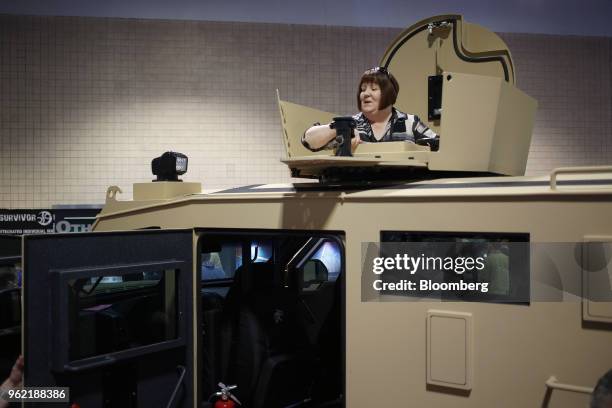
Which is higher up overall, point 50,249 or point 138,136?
point 138,136

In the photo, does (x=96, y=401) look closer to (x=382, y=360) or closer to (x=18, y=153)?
(x=382, y=360)

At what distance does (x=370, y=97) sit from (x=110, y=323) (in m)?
1.63

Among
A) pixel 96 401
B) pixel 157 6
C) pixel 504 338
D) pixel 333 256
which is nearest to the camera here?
pixel 504 338

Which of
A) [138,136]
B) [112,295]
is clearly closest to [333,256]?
A: [112,295]

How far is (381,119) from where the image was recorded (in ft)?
10.1

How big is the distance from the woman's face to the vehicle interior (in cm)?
73

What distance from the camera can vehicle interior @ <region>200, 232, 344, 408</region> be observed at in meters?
3.46

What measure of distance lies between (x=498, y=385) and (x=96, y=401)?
1.66 metres

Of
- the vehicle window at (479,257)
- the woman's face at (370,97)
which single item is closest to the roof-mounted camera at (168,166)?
the woman's face at (370,97)

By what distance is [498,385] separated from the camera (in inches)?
86.7

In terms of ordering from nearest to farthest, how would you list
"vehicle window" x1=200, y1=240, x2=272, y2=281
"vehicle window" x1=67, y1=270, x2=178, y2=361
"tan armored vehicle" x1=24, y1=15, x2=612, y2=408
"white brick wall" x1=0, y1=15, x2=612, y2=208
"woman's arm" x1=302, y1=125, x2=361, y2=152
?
"tan armored vehicle" x1=24, y1=15, x2=612, y2=408 < "vehicle window" x1=67, y1=270, x2=178, y2=361 < "woman's arm" x1=302, y1=125, x2=361, y2=152 < "vehicle window" x1=200, y1=240, x2=272, y2=281 < "white brick wall" x1=0, y1=15, x2=612, y2=208

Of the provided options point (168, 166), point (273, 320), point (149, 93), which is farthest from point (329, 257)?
point (149, 93)

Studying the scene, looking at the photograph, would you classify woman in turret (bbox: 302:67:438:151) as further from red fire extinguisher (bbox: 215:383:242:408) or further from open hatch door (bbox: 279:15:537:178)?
red fire extinguisher (bbox: 215:383:242:408)

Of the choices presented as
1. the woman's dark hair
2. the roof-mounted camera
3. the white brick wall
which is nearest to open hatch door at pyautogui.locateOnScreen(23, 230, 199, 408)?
the roof-mounted camera
